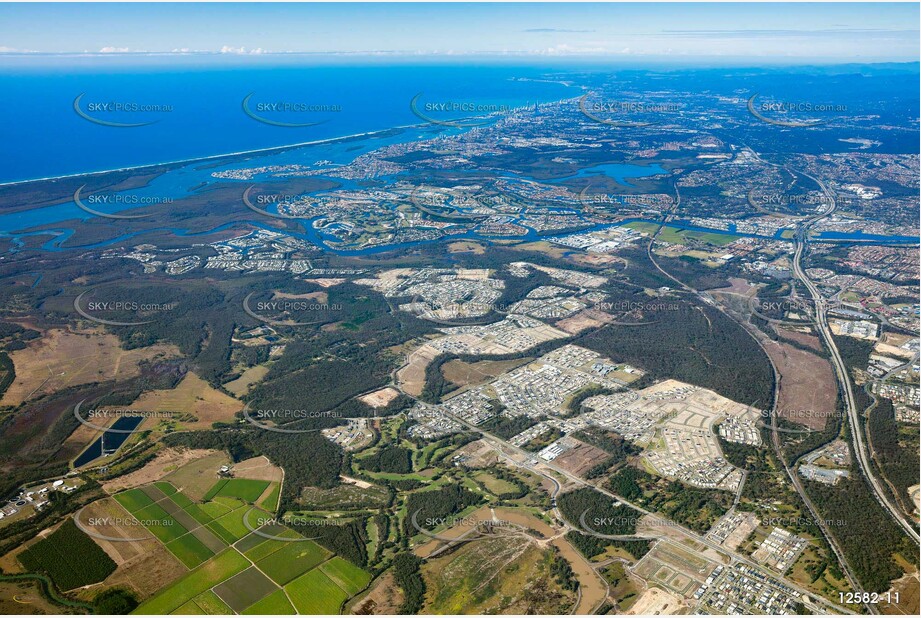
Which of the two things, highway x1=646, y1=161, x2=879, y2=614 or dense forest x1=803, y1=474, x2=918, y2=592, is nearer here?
dense forest x1=803, y1=474, x2=918, y2=592

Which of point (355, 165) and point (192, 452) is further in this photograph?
point (355, 165)

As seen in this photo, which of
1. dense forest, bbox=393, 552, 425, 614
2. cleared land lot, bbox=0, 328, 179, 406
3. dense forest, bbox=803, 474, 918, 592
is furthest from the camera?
cleared land lot, bbox=0, 328, 179, 406

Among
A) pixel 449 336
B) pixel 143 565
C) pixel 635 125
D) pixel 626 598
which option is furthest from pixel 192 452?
pixel 635 125

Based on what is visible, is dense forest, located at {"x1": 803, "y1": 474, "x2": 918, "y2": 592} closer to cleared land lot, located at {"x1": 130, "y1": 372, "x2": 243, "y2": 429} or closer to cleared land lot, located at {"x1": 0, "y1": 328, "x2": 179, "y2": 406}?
cleared land lot, located at {"x1": 130, "y1": 372, "x2": 243, "y2": 429}

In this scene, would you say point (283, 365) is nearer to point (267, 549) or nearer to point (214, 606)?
point (267, 549)

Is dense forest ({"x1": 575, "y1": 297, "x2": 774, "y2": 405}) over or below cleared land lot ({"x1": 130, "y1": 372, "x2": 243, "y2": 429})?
over

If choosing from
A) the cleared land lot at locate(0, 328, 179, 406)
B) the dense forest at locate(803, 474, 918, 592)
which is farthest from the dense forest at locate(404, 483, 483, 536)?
the cleared land lot at locate(0, 328, 179, 406)

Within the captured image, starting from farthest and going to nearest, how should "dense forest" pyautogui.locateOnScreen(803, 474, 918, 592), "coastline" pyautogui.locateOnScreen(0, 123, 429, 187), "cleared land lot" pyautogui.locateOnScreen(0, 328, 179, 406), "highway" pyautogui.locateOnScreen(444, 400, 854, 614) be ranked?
"coastline" pyautogui.locateOnScreen(0, 123, 429, 187) < "cleared land lot" pyautogui.locateOnScreen(0, 328, 179, 406) < "dense forest" pyautogui.locateOnScreen(803, 474, 918, 592) < "highway" pyautogui.locateOnScreen(444, 400, 854, 614)

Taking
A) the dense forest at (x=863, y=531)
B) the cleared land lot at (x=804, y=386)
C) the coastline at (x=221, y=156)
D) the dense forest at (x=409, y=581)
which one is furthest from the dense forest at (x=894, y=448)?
the coastline at (x=221, y=156)

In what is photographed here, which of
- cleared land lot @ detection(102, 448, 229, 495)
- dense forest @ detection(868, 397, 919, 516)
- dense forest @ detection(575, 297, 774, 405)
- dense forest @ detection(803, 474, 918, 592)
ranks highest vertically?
dense forest @ detection(575, 297, 774, 405)

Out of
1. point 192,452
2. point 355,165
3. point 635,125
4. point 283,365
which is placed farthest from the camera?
point 635,125

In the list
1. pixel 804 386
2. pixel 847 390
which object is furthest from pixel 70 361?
pixel 847 390
